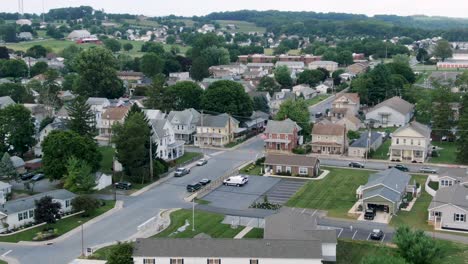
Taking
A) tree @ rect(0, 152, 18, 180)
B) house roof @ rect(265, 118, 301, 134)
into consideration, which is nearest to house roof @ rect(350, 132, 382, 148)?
house roof @ rect(265, 118, 301, 134)

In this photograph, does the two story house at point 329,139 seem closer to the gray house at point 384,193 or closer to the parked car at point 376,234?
the gray house at point 384,193

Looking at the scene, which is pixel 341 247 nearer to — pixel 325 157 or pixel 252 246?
pixel 252 246

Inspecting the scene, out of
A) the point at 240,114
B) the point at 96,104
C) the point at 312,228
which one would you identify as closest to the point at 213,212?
the point at 312,228

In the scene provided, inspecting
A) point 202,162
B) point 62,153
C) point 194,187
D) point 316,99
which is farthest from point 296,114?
point 316,99

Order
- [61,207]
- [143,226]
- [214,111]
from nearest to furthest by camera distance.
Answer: [143,226], [61,207], [214,111]

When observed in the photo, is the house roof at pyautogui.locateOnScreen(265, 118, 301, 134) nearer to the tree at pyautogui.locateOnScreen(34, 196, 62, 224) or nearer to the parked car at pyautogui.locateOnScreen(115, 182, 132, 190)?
the parked car at pyautogui.locateOnScreen(115, 182, 132, 190)

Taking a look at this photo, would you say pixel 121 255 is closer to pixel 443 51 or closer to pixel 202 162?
pixel 202 162
